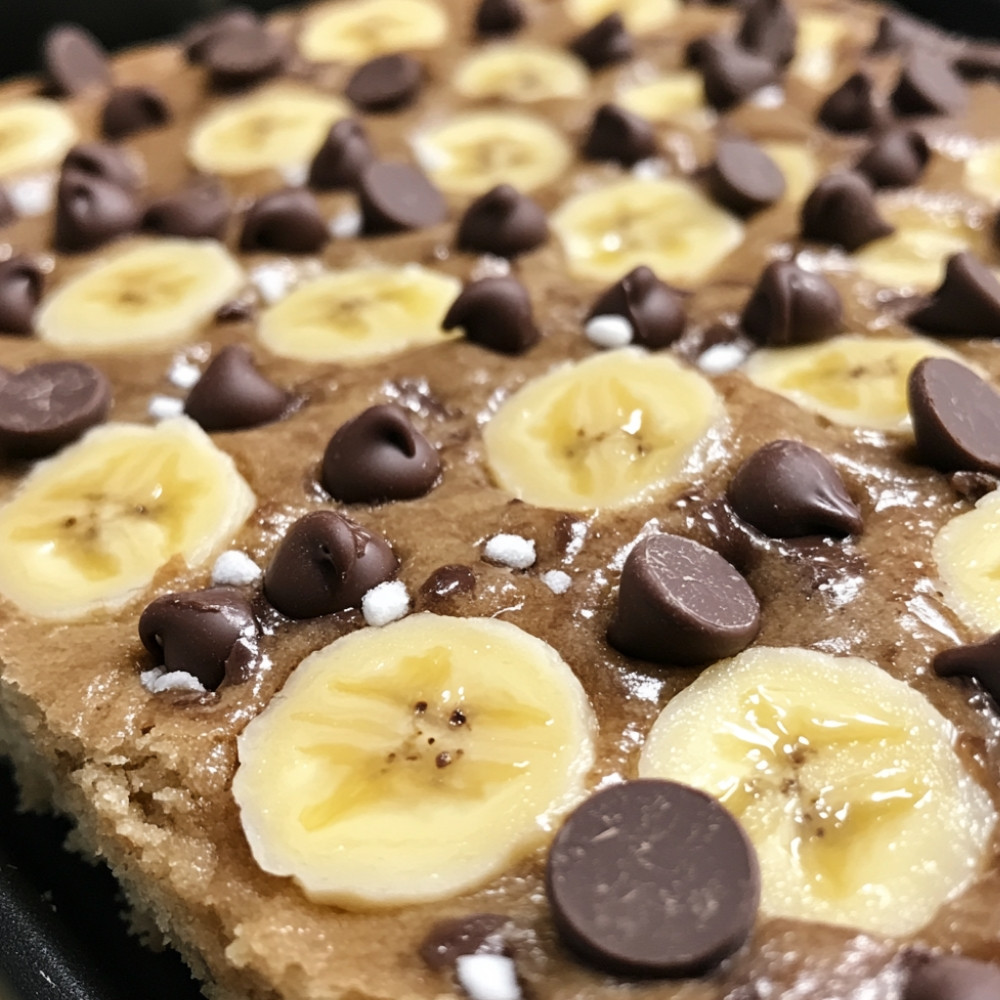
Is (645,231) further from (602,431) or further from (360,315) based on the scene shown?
(602,431)

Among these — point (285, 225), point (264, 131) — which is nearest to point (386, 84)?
point (264, 131)

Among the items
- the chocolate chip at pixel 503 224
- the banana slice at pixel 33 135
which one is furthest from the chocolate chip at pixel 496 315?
the banana slice at pixel 33 135

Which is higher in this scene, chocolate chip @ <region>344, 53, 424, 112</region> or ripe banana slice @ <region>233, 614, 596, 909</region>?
chocolate chip @ <region>344, 53, 424, 112</region>

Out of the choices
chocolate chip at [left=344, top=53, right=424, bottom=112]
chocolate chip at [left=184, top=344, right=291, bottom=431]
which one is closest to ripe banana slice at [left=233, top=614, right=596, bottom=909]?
chocolate chip at [left=184, top=344, right=291, bottom=431]

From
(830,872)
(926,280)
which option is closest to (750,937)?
(830,872)

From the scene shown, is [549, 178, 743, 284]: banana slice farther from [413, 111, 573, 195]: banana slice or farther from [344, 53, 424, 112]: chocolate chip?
[344, 53, 424, 112]: chocolate chip

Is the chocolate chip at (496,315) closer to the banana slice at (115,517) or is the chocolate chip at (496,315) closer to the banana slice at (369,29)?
the banana slice at (115,517)

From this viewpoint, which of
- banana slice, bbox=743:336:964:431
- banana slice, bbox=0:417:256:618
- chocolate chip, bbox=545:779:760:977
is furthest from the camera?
banana slice, bbox=743:336:964:431
